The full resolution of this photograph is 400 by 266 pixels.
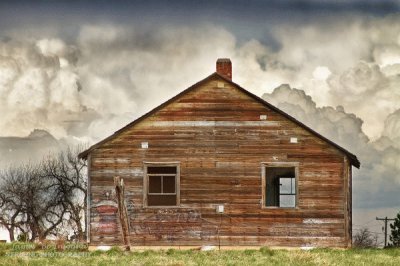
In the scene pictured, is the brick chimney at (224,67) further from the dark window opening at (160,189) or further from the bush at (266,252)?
the bush at (266,252)

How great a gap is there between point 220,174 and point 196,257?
5496 millimetres

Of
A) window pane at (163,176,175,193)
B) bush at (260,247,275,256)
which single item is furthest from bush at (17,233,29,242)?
bush at (260,247,275,256)

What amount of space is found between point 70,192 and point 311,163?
65.9 ft

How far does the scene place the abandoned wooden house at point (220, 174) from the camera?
26625 mm

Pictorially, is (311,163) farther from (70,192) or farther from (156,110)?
(70,192)

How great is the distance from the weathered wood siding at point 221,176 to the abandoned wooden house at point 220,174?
0.03m

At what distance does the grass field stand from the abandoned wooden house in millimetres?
1756

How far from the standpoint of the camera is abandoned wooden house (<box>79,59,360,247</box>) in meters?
26.6

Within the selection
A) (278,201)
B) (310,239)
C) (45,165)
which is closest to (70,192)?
(45,165)

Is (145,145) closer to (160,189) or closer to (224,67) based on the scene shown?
(224,67)

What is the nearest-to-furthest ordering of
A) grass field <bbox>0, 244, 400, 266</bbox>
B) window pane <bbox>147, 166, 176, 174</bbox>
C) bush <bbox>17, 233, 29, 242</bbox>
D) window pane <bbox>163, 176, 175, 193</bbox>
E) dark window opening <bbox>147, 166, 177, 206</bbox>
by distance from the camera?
grass field <bbox>0, 244, 400, 266</bbox>, window pane <bbox>147, 166, 176, 174</bbox>, dark window opening <bbox>147, 166, 177, 206</bbox>, window pane <bbox>163, 176, 175, 193</bbox>, bush <bbox>17, 233, 29, 242</bbox>

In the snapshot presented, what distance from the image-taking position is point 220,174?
26.8 meters

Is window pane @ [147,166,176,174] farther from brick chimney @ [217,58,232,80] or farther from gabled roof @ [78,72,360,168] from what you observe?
brick chimney @ [217,58,232,80]

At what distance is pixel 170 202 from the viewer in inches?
1388
